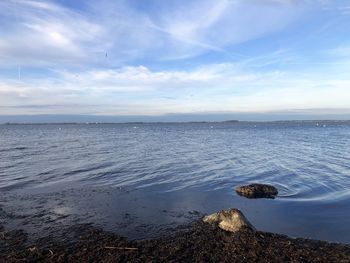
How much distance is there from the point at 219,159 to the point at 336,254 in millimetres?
24706

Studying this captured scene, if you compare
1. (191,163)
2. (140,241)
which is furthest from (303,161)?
(140,241)

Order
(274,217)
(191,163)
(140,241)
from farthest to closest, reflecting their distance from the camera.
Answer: (191,163) < (274,217) < (140,241)

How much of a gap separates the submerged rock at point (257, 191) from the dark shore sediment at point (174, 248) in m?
6.80

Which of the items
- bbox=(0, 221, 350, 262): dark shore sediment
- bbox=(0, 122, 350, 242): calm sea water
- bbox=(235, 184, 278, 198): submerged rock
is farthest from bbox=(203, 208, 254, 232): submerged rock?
bbox=(235, 184, 278, 198): submerged rock

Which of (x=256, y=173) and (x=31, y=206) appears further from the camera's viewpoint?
(x=256, y=173)

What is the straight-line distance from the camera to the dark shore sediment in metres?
10.3

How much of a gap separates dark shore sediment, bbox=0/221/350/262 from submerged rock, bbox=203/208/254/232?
299 mm

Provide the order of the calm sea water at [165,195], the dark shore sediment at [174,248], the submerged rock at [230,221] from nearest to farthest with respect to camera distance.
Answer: the dark shore sediment at [174,248] → the submerged rock at [230,221] → the calm sea water at [165,195]

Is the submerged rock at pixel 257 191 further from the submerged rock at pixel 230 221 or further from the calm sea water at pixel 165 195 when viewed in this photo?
the submerged rock at pixel 230 221

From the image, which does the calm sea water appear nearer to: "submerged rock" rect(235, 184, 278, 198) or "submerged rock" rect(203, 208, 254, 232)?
"submerged rock" rect(235, 184, 278, 198)

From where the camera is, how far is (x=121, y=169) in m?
28.7

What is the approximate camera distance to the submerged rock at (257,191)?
62.9ft

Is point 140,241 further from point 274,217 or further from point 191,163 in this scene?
point 191,163


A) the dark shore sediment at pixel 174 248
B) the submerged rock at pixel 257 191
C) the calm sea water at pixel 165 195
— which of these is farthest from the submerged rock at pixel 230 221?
the submerged rock at pixel 257 191
